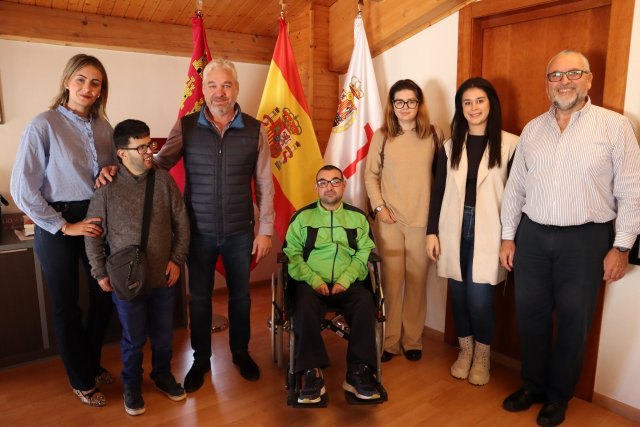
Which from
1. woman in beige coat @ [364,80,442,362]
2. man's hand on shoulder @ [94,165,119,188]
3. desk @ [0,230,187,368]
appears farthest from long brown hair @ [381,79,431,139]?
desk @ [0,230,187,368]

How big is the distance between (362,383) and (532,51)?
5.93 feet

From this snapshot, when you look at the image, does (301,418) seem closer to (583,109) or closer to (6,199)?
(583,109)

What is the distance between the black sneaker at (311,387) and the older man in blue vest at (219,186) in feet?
1.78

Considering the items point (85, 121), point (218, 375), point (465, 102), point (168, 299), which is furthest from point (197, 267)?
point (465, 102)

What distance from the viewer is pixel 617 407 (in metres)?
2.13

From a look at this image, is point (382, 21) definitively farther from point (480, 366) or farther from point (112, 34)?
point (480, 366)

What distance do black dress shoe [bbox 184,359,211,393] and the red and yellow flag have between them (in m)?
0.97

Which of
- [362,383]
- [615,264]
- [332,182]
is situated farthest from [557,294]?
[332,182]

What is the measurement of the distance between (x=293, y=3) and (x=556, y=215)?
88.9 inches

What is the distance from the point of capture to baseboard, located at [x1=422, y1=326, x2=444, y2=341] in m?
2.92

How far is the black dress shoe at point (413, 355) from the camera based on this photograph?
2.63m

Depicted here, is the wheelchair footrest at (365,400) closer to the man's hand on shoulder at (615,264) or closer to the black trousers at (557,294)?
the black trousers at (557,294)

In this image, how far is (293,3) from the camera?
3248 mm

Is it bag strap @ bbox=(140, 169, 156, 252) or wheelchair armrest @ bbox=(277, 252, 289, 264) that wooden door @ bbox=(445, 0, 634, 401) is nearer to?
wheelchair armrest @ bbox=(277, 252, 289, 264)
